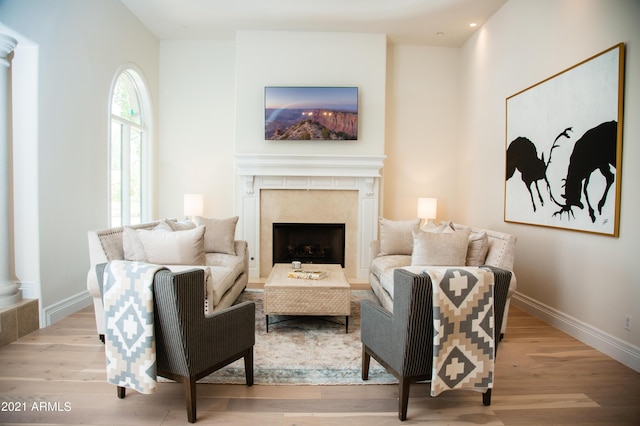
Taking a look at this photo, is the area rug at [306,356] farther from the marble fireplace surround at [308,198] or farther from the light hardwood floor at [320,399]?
the marble fireplace surround at [308,198]

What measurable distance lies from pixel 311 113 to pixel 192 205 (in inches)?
84.9

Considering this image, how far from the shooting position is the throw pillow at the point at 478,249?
10.9 feet

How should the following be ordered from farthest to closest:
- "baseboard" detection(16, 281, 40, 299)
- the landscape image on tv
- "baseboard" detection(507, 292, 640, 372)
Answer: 1. the landscape image on tv
2. "baseboard" detection(16, 281, 40, 299)
3. "baseboard" detection(507, 292, 640, 372)

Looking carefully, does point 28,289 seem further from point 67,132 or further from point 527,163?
point 527,163

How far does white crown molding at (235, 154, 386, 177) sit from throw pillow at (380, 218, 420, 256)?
1.23m

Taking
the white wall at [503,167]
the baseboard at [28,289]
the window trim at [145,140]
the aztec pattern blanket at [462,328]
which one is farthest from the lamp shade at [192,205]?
the aztec pattern blanket at [462,328]

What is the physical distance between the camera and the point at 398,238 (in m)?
4.16

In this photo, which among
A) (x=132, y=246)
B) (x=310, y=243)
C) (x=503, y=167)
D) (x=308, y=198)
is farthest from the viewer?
Answer: (x=310, y=243)

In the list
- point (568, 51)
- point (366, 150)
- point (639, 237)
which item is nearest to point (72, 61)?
point (366, 150)

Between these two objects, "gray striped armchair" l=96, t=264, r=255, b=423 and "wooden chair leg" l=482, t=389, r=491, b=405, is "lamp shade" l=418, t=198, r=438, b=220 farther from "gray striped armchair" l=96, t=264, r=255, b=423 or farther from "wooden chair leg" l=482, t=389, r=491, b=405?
"gray striped armchair" l=96, t=264, r=255, b=423

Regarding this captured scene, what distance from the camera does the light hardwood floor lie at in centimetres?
194

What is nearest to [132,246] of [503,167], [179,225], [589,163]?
[179,225]

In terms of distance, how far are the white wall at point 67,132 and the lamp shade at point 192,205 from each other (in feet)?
3.66

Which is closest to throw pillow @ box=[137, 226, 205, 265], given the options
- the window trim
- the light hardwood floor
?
the light hardwood floor
